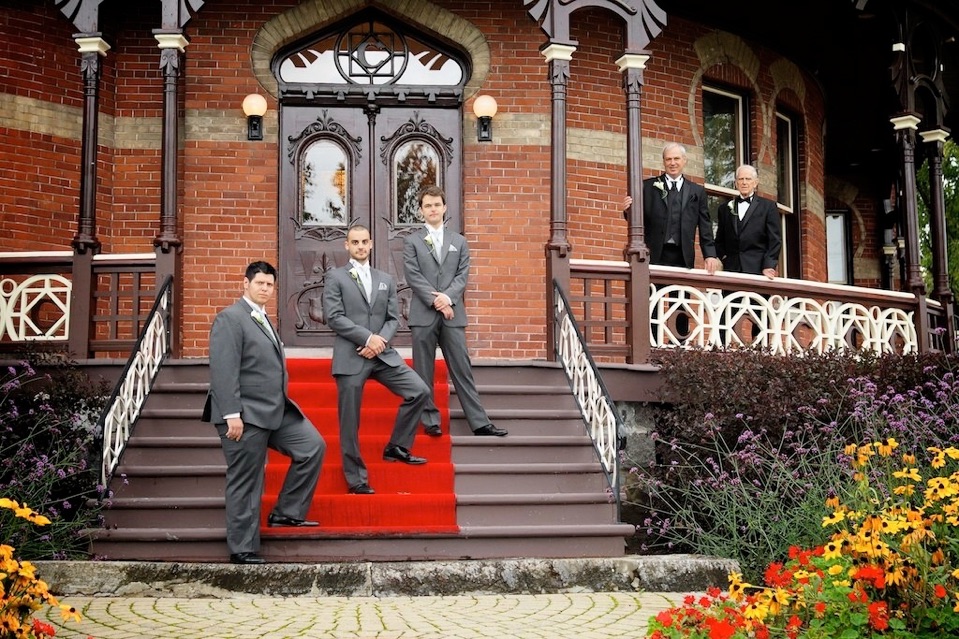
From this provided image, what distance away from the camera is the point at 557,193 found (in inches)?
407

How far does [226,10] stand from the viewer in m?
12.1

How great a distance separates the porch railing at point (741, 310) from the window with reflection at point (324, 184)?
8.51 ft

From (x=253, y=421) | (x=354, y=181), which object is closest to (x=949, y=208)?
(x=354, y=181)

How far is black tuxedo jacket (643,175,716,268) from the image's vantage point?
35.7 ft

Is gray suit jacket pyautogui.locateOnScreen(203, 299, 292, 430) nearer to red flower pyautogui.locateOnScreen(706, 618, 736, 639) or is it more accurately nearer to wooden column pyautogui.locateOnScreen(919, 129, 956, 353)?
red flower pyautogui.locateOnScreen(706, 618, 736, 639)

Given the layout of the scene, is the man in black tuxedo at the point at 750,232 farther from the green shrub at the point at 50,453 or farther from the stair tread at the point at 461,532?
the green shrub at the point at 50,453

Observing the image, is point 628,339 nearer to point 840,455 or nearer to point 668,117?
point 840,455

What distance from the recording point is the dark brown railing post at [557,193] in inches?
400

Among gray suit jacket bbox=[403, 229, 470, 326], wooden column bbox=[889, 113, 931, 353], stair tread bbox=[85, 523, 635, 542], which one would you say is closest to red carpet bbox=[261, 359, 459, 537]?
stair tread bbox=[85, 523, 635, 542]

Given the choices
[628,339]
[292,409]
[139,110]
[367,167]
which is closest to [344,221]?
[367,167]

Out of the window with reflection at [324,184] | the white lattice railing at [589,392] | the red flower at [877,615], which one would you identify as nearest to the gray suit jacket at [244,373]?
the white lattice railing at [589,392]

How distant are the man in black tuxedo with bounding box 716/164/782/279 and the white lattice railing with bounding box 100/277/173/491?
535 cm

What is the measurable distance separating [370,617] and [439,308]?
116 inches

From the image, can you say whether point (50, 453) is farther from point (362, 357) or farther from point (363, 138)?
point (363, 138)
